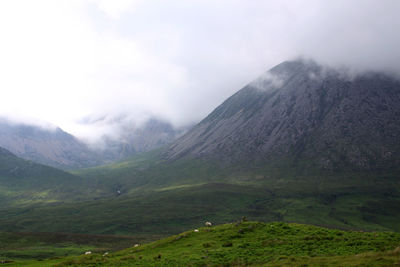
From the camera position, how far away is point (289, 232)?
147 ft

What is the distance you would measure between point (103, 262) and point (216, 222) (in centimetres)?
16128

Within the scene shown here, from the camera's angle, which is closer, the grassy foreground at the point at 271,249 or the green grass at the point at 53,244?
the grassy foreground at the point at 271,249

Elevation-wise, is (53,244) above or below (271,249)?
below

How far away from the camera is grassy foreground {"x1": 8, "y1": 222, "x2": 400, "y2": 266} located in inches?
1187

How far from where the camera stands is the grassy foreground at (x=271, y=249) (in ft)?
98.9

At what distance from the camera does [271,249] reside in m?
37.1

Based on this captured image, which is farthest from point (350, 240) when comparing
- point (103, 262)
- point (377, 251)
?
point (103, 262)

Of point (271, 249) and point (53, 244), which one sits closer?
point (271, 249)

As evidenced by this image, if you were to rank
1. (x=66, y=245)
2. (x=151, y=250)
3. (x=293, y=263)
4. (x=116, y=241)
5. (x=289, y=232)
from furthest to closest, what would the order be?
(x=116, y=241), (x=66, y=245), (x=151, y=250), (x=289, y=232), (x=293, y=263)

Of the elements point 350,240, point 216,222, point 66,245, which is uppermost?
point 350,240

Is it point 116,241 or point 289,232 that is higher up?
point 289,232

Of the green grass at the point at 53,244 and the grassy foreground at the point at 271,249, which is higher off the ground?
the grassy foreground at the point at 271,249

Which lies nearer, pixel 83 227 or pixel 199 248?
pixel 199 248

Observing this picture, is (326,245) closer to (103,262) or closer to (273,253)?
(273,253)
